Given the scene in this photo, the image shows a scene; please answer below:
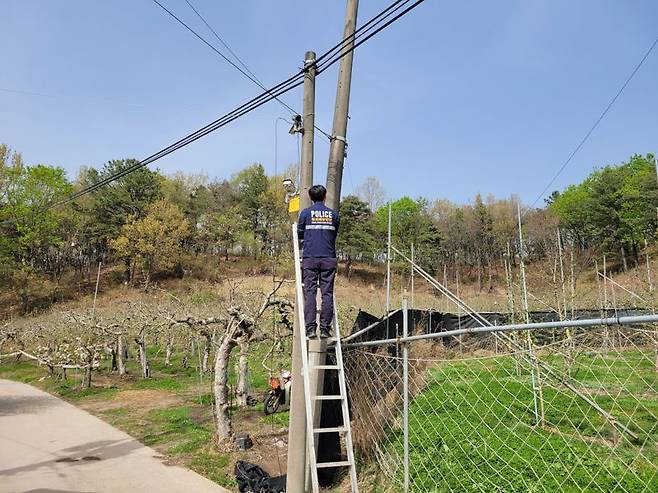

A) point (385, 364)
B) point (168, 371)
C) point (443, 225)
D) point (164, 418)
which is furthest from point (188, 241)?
point (385, 364)

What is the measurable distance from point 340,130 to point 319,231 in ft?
3.83

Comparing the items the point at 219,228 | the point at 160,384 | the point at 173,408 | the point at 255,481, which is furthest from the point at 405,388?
the point at 219,228

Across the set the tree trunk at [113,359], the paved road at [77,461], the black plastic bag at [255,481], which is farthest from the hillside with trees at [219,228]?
the black plastic bag at [255,481]

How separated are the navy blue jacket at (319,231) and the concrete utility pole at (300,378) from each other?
0.36 meters

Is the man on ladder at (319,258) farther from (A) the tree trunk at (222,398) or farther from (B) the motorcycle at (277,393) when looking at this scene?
(B) the motorcycle at (277,393)

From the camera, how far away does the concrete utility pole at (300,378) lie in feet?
15.7

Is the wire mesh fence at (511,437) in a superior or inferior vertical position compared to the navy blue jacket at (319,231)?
inferior

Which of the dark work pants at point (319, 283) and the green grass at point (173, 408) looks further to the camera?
the green grass at point (173, 408)

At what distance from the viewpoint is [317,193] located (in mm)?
5277

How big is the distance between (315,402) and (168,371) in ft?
53.5

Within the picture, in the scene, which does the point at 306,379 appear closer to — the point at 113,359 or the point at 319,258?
the point at 319,258

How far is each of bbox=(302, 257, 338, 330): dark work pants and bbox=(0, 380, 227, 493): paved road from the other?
2.83 m

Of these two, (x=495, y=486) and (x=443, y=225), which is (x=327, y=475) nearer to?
(x=495, y=486)

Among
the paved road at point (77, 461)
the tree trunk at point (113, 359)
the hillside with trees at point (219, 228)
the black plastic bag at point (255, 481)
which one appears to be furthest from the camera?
the hillside with trees at point (219, 228)
